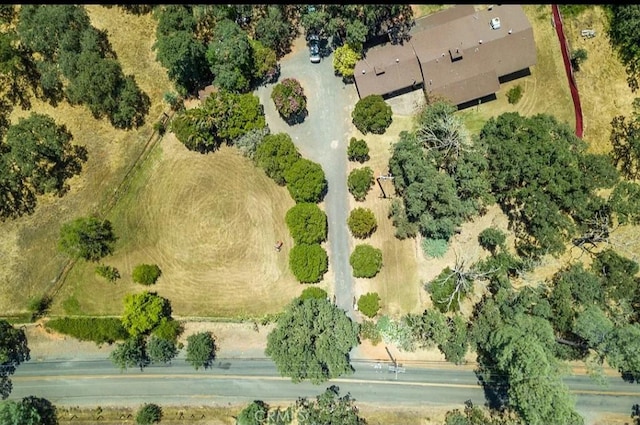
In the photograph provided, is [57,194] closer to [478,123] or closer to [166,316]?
[166,316]

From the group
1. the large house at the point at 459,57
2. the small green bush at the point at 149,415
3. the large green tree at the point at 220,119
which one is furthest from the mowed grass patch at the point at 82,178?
the large house at the point at 459,57

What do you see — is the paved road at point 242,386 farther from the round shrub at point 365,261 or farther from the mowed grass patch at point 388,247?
the round shrub at point 365,261

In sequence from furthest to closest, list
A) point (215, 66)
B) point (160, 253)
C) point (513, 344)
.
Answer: point (160, 253) → point (215, 66) → point (513, 344)

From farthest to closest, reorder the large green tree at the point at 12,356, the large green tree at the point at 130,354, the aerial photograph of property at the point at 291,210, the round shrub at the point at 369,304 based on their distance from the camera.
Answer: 1. the large green tree at the point at 12,356
2. the round shrub at the point at 369,304
3. the large green tree at the point at 130,354
4. the aerial photograph of property at the point at 291,210

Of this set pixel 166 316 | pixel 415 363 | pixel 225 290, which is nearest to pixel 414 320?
pixel 415 363

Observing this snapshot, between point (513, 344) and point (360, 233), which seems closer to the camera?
point (513, 344)
